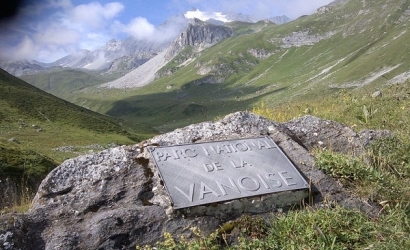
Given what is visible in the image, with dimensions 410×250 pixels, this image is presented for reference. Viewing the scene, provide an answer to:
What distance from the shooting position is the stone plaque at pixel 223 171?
5707 millimetres

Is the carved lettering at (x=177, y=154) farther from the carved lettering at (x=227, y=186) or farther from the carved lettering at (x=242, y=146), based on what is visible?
the carved lettering at (x=242, y=146)

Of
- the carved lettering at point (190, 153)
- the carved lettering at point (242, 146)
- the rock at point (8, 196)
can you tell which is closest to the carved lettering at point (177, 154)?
the carved lettering at point (190, 153)

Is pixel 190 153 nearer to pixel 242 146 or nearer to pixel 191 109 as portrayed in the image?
pixel 242 146

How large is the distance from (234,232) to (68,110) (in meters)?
86.0

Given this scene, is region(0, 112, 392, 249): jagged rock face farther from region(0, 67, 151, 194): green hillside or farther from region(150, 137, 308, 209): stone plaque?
region(0, 67, 151, 194): green hillside

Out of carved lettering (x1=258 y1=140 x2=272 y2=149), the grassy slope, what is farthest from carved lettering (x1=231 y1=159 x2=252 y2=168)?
the grassy slope

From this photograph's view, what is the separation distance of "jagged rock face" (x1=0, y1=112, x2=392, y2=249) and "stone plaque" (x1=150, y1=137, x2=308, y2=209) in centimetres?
22

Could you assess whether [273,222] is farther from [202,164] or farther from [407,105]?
[407,105]

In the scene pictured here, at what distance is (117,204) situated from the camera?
18.7 feet

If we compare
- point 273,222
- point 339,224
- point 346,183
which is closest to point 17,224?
point 273,222

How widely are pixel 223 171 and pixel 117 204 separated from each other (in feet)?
7.09

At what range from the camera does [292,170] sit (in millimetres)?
6656

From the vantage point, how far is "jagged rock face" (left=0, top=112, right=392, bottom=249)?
15.9 feet

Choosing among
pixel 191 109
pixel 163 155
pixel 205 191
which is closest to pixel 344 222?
pixel 205 191
